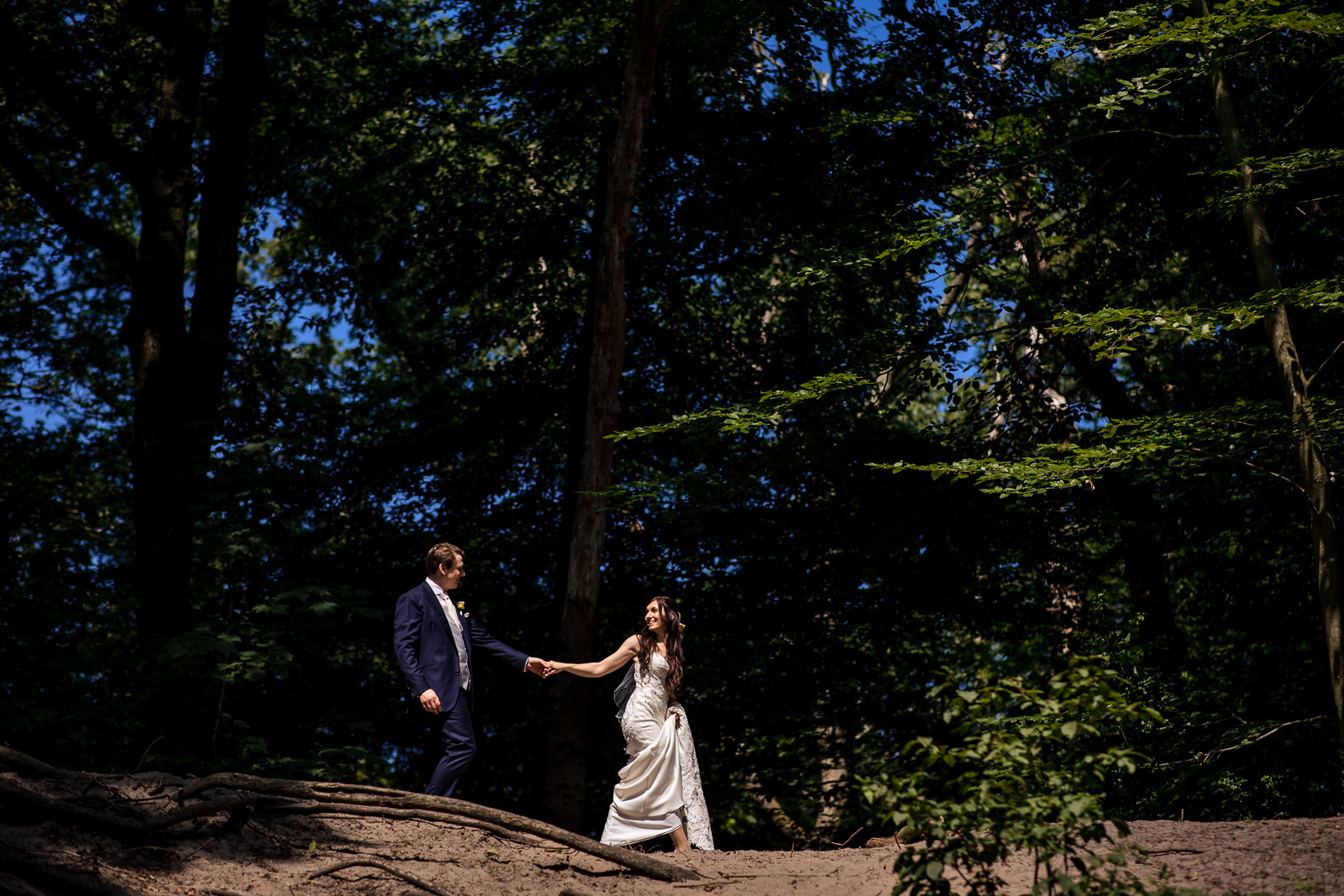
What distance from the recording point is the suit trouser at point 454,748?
21.6 ft

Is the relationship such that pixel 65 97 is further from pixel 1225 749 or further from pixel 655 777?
pixel 1225 749

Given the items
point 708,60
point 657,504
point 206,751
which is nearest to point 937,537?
point 657,504

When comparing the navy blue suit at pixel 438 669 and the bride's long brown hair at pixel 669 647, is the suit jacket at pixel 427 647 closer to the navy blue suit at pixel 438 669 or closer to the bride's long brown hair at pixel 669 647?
the navy blue suit at pixel 438 669

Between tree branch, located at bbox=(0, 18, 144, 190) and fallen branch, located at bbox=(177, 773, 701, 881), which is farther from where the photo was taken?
tree branch, located at bbox=(0, 18, 144, 190)

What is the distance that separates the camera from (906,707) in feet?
39.6

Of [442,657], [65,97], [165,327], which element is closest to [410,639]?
[442,657]

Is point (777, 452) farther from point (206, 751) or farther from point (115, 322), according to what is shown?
point (115, 322)

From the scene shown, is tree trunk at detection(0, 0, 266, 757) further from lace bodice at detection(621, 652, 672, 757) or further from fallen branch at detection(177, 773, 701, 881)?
lace bodice at detection(621, 652, 672, 757)

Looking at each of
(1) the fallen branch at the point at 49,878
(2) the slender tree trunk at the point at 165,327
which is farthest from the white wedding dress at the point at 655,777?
(2) the slender tree trunk at the point at 165,327

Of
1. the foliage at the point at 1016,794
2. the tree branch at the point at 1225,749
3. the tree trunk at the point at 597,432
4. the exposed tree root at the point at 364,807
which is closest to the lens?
the foliage at the point at 1016,794

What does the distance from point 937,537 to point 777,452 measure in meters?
2.39

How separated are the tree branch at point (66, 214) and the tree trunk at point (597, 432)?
538 cm

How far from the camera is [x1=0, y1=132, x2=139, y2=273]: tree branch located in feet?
36.6

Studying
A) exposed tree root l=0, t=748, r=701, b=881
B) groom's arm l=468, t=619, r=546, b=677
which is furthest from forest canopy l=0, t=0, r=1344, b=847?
exposed tree root l=0, t=748, r=701, b=881
